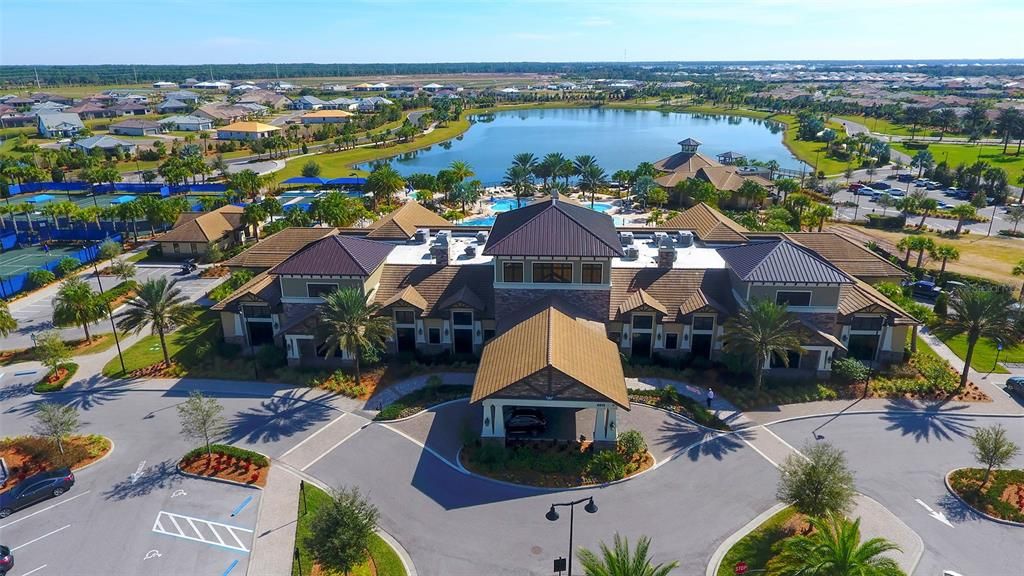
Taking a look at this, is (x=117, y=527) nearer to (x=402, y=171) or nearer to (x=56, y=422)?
(x=56, y=422)

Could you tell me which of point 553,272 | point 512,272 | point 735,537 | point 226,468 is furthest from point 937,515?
point 226,468

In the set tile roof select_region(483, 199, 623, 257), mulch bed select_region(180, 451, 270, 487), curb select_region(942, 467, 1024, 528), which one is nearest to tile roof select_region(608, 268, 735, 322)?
tile roof select_region(483, 199, 623, 257)

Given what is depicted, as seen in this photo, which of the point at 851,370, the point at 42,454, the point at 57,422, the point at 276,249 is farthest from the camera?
the point at 276,249

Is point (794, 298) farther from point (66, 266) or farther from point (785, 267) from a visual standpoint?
point (66, 266)

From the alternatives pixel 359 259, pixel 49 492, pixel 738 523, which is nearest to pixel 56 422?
pixel 49 492

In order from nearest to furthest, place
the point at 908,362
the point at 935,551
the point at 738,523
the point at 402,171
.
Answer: the point at 935,551 → the point at 738,523 → the point at 908,362 → the point at 402,171

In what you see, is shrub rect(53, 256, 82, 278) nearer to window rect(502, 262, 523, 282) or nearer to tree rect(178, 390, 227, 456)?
tree rect(178, 390, 227, 456)
